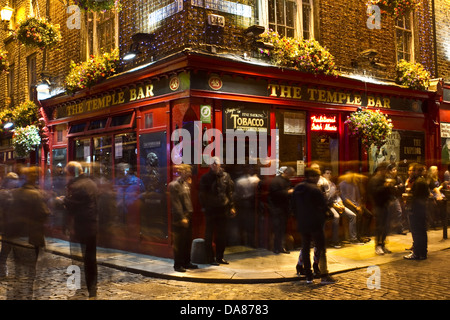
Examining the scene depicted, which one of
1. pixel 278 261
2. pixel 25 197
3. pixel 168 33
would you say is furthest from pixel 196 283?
pixel 168 33

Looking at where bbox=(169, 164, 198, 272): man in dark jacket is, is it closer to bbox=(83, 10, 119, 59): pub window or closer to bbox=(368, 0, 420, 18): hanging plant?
bbox=(83, 10, 119, 59): pub window

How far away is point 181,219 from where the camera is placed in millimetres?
8008

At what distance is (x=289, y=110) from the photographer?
1103cm

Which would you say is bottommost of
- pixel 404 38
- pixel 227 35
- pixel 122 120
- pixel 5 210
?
pixel 5 210

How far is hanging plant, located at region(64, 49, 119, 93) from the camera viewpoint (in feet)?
38.5

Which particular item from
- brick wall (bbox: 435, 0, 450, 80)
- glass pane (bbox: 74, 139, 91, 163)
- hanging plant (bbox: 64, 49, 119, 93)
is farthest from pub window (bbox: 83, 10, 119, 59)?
brick wall (bbox: 435, 0, 450, 80)

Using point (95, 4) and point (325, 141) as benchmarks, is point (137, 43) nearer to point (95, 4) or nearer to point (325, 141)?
point (95, 4)

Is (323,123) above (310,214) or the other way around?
above

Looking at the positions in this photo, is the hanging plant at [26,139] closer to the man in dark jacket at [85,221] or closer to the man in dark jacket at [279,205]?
the man in dark jacket at [279,205]

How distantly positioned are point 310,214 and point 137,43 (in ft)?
21.3

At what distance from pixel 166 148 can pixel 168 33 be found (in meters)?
2.74

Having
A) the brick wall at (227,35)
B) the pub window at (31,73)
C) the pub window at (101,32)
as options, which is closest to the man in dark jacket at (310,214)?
the brick wall at (227,35)

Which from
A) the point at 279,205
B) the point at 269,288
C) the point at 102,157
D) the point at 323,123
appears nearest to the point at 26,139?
the point at 102,157
